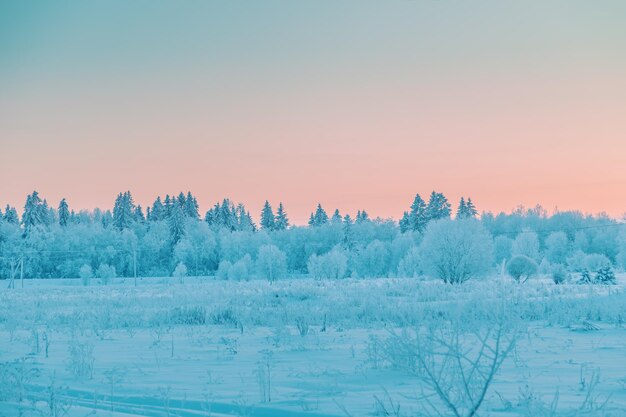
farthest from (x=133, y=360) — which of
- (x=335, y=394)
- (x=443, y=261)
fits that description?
(x=443, y=261)

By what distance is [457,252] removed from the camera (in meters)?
40.1

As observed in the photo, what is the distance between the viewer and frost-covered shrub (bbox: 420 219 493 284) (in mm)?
39875

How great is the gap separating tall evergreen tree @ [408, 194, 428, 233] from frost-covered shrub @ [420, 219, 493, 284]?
39.0m

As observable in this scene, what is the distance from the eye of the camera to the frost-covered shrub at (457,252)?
39.9m

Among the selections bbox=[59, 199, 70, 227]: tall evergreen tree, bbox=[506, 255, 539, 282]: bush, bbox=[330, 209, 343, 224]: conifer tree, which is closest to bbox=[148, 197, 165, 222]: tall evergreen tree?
bbox=[59, 199, 70, 227]: tall evergreen tree

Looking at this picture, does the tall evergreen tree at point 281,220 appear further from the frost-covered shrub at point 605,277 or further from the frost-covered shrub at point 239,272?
the frost-covered shrub at point 605,277

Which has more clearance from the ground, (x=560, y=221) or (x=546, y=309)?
(x=560, y=221)

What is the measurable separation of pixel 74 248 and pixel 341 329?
77532mm

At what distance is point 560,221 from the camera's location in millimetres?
97188

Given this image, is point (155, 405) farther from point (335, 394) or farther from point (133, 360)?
point (133, 360)

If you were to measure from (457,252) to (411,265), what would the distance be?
20884 mm

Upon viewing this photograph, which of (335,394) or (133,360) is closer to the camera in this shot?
(335,394)

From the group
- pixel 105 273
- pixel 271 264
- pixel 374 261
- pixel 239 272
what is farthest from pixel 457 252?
pixel 105 273

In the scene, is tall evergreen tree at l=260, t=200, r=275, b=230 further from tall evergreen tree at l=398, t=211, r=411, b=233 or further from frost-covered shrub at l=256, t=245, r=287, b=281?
frost-covered shrub at l=256, t=245, r=287, b=281
